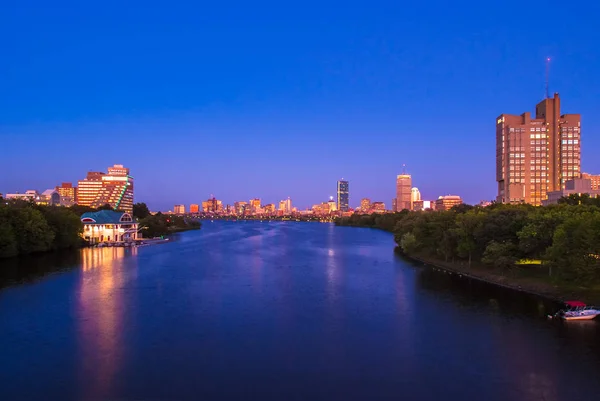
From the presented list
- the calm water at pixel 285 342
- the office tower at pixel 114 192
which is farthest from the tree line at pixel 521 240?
Answer: the office tower at pixel 114 192

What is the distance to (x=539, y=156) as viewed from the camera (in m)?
64.6

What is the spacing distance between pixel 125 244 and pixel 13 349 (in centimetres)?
3608

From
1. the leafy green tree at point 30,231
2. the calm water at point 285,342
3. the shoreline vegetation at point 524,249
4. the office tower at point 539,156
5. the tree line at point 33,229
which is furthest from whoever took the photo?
the office tower at point 539,156

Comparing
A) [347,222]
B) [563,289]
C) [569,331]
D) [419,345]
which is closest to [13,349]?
[419,345]

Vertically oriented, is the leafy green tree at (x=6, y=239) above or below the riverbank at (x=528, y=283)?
above

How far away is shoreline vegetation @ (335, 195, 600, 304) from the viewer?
18.5 meters

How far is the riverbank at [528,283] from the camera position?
61.5 feet

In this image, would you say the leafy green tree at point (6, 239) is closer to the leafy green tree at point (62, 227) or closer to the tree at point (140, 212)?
the leafy green tree at point (62, 227)

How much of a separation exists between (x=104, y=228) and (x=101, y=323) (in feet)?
124

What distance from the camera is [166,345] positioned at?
13.4 meters

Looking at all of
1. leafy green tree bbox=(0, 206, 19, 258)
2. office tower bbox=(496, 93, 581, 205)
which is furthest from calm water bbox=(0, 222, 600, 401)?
office tower bbox=(496, 93, 581, 205)

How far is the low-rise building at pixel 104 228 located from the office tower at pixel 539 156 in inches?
2034

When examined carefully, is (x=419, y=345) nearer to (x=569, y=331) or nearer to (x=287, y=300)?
(x=569, y=331)

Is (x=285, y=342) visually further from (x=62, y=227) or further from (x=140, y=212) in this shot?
(x=140, y=212)
